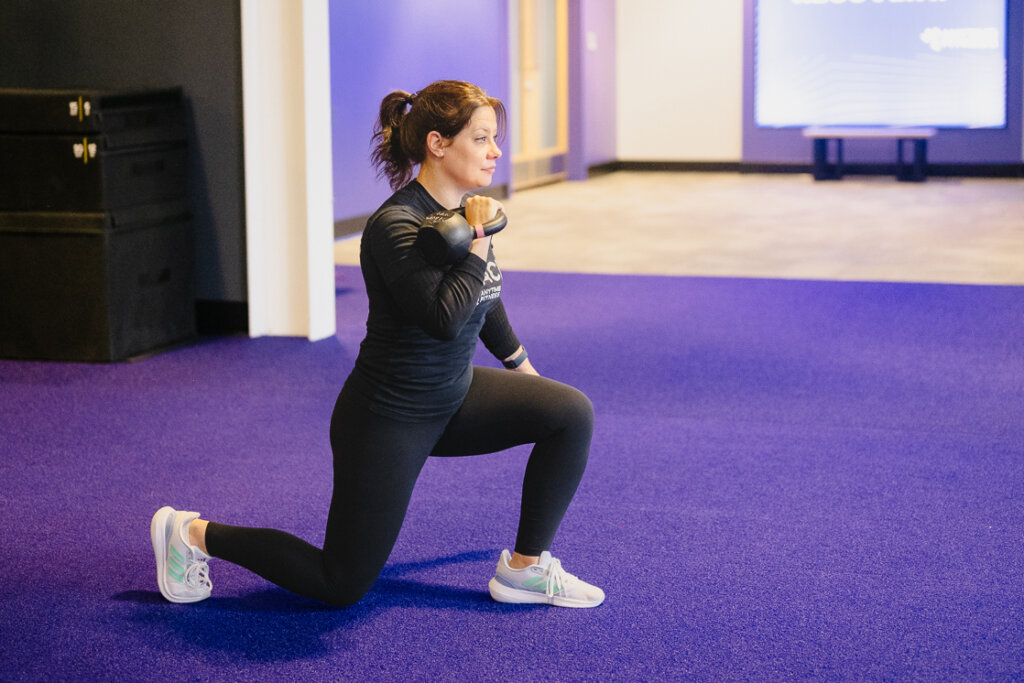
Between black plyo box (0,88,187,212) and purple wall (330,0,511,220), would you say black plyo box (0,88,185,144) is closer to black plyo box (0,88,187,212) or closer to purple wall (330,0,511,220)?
black plyo box (0,88,187,212)

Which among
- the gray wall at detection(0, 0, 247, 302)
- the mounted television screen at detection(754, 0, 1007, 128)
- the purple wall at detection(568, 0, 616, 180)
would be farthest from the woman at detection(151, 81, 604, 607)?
the mounted television screen at detection(754, 0, 1007, 128)

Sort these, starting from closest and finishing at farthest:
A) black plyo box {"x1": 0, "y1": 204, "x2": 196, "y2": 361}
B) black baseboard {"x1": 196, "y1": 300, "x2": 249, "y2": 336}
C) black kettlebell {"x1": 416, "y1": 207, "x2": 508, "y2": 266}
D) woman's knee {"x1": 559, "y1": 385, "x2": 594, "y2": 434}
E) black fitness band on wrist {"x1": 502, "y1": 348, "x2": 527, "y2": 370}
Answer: black kettlebell {"x1": 416, "y1": 207, "x2": 508, "y2": 266}, woman's knee {"x1": 559, "y1": 385, "x2": 594, "y2": 434}, black fitness band on wrist {"x1": 502, "y1": 348, "x2": 527, "y2": 370}, black plyo box {"x1": 0, "y1": 204, "x2": 196, "y2": 361}, black baseboard {"x1": 196, "y1": 300, "x2": 249, "y2": 336}

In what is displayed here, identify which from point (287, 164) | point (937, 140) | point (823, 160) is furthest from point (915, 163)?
point (287, 164)

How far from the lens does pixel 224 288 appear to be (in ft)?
17.6

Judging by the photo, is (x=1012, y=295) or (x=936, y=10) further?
(x=936, y=10)

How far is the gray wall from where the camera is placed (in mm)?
5172

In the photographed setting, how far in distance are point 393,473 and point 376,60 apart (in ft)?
22.7

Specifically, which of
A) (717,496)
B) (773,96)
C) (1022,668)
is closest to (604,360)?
(717,496)

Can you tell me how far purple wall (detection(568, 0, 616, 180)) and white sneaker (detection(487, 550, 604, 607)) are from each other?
10902mm

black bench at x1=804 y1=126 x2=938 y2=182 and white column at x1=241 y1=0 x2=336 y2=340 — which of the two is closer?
white column at x1=241 y1=0 x2=336 y2=340

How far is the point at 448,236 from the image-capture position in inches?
83.9

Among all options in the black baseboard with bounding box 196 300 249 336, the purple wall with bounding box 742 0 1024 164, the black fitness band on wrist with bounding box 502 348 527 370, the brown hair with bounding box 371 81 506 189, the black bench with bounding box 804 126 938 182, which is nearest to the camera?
the brown hair with bounding box 371 81 506 189

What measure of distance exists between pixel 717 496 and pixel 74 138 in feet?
9.48

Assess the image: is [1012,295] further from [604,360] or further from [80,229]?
[80,229]
